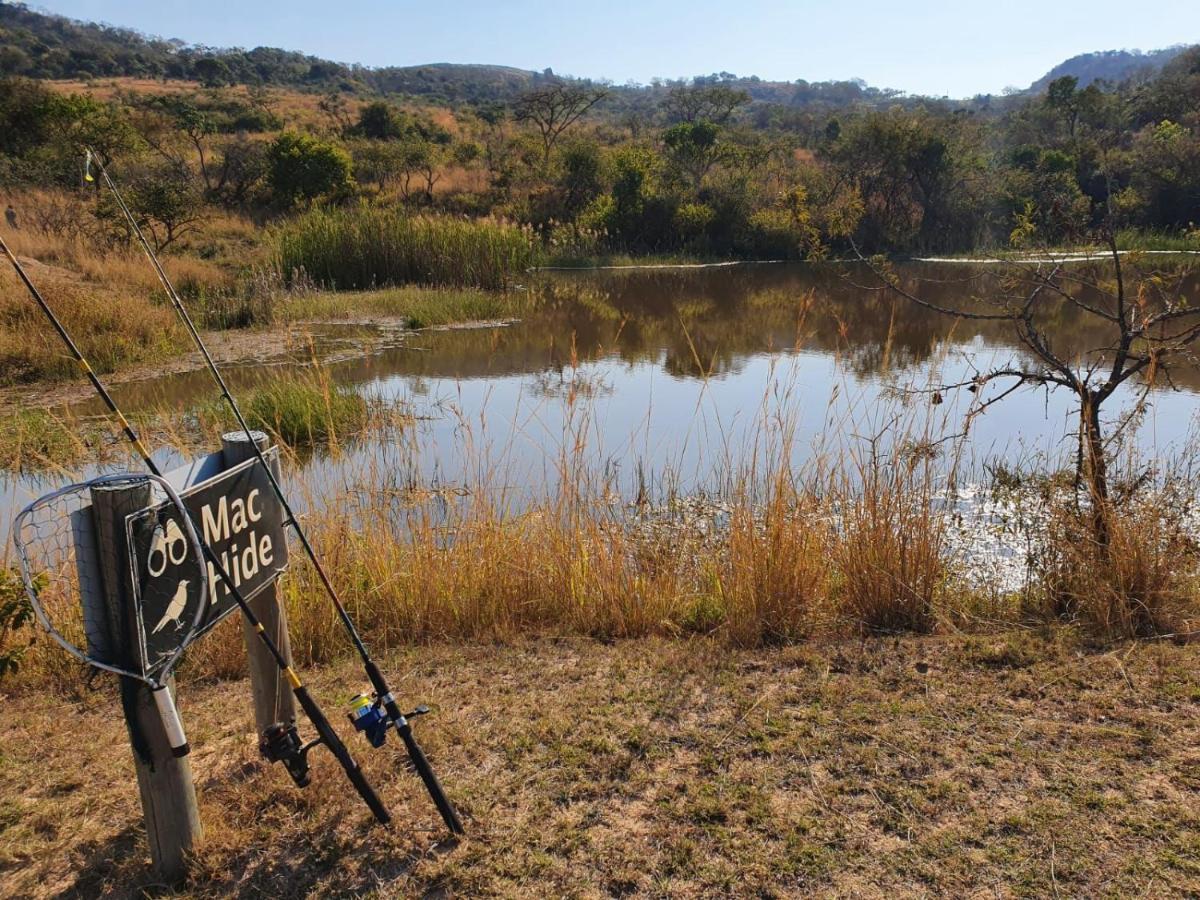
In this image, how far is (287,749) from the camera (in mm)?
1965

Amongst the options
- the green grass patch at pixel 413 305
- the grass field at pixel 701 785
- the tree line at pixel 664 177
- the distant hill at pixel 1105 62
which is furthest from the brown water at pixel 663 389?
the distant hill at pixel 1105 62

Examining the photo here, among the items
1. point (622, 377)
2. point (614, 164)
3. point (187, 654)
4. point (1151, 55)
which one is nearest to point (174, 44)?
point (614, 164)

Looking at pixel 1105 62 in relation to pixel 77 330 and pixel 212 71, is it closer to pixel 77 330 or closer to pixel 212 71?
pixel 212 71

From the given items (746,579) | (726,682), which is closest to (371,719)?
(726,682)

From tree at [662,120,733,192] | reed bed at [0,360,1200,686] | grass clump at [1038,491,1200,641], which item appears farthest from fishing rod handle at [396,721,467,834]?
tree at [662,120,733,192]

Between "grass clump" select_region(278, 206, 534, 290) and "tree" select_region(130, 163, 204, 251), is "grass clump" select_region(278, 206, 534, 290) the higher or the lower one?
the lower one

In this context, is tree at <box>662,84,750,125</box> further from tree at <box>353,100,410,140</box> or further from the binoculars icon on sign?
the binoculars icon on sign

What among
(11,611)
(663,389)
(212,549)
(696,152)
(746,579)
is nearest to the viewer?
(212,549)

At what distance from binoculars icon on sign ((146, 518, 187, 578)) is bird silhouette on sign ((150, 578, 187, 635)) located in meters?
0.06

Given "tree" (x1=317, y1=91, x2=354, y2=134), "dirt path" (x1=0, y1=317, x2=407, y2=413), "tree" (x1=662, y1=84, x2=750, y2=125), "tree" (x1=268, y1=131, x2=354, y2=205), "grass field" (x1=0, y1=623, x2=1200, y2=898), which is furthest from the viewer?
"tree" (x1=662, y1=84, x2=750, y2=125)

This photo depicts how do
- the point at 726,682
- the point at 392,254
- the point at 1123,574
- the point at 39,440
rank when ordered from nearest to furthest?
the point at 726,682 → the point at 1123,574 → the point at 39,440 → the point at 392,254

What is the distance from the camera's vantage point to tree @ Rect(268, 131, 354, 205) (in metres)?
24.2

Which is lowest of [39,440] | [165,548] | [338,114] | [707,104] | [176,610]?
[39,440]

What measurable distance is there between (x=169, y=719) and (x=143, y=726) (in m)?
0.11
